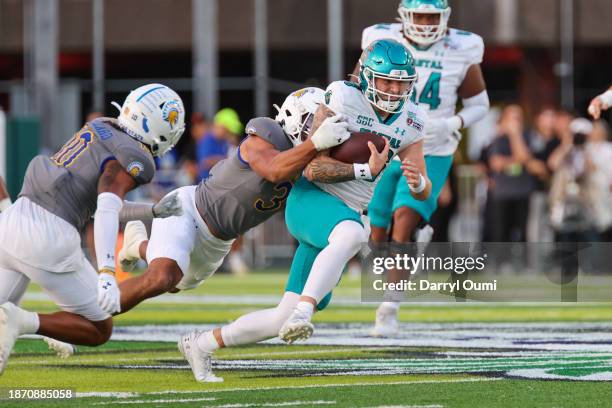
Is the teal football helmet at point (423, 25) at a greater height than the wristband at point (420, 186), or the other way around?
the teal football helmet at point (423, 25)

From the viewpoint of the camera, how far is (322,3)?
68.4 feet

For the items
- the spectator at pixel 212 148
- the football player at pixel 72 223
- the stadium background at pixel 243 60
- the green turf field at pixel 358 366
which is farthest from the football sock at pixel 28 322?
the spectator at pixel 212 148

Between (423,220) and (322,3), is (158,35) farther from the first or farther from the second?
(423,220)

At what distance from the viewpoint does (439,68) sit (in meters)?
8.99

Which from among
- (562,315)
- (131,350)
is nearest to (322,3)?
(562,315)

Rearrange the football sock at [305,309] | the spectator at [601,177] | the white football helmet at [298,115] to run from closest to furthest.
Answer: the football sock at [305,309]
the white football helmet at [298,115]
the spectator at [601,177]

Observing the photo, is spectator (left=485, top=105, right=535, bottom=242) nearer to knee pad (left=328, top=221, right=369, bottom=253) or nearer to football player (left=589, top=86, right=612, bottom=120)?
football player (left=589, top=86, right=612, bottom=120)

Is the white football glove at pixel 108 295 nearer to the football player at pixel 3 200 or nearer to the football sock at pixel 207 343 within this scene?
the football sock at pixel 207 343

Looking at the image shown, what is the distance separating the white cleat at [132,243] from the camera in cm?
718

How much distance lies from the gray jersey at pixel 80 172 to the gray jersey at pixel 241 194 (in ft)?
2.15

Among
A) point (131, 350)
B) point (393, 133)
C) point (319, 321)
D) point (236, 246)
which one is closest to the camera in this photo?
point (393, 133)

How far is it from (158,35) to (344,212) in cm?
1542

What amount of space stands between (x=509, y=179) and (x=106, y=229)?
32.0 ft

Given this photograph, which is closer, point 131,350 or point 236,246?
point 131,350
